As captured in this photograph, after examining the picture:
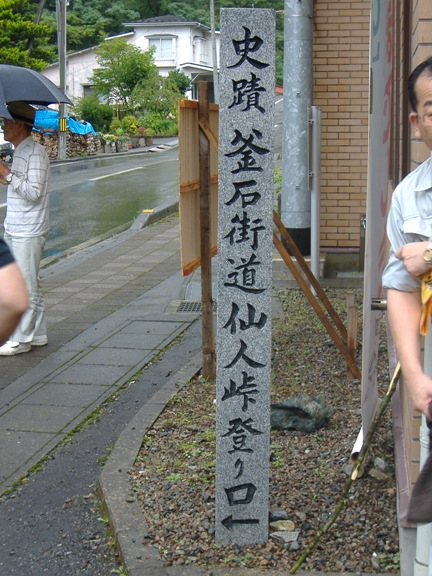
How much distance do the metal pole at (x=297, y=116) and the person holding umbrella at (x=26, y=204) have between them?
3.12 metres

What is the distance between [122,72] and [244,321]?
51.7 meters

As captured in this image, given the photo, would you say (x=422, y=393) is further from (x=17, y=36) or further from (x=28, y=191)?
(x=17, y=36)

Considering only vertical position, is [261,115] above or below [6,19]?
below

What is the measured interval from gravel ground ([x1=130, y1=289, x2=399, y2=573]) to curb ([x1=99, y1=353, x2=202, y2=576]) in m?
0.05

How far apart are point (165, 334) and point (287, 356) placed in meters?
1.48

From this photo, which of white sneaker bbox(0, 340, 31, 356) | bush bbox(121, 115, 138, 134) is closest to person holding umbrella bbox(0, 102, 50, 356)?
white sneaker bbox(0, 340, 31, 356)

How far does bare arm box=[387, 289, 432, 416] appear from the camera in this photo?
2.17 meters

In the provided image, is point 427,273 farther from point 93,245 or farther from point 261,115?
point 93,245

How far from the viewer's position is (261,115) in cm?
391

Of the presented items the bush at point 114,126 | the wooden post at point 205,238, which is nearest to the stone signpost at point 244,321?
the wooden post at point 205,238

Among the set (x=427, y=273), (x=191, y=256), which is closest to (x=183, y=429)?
(x=191, y=256)

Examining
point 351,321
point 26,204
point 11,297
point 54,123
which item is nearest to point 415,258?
point 11,297

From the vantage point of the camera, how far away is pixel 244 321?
12.6ft

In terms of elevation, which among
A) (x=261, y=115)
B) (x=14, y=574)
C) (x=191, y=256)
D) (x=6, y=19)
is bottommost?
(x=14, y=574)
